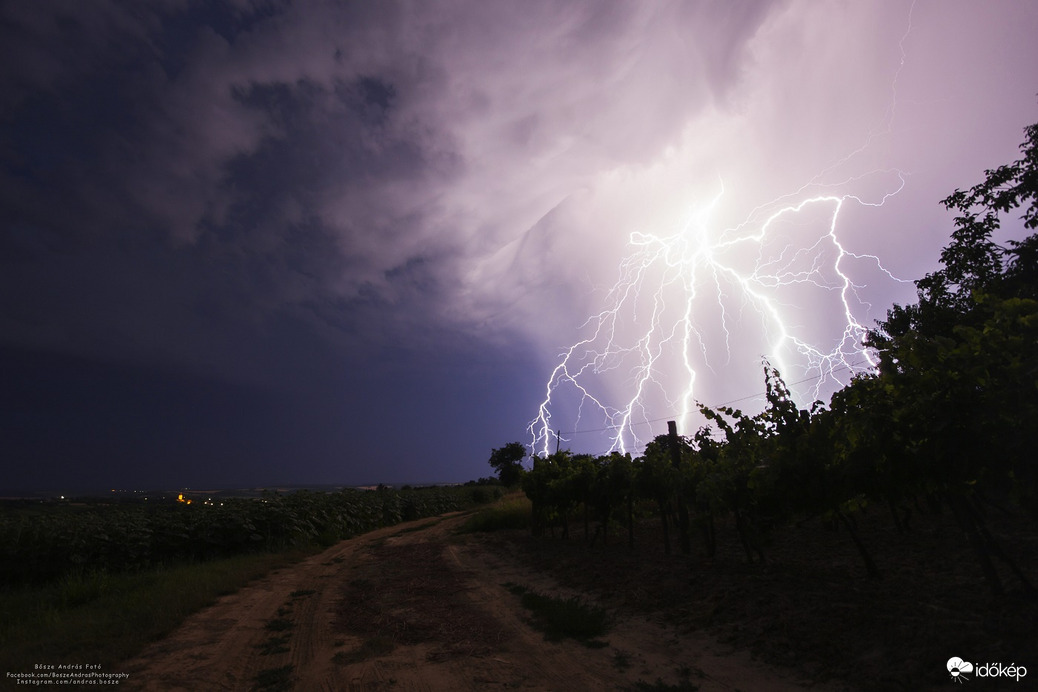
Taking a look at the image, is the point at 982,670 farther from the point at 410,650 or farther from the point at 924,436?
the point at 410,650

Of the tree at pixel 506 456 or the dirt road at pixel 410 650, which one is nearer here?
the dirt road at pixel 410 650

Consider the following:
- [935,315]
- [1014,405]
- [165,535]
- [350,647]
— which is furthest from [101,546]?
[935,315]

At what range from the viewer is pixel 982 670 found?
13.4 feet

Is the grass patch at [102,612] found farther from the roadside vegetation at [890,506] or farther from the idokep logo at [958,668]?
the idokep logo at [958,668]

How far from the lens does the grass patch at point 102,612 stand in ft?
19.4

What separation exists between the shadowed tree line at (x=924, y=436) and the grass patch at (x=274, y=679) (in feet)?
22.0

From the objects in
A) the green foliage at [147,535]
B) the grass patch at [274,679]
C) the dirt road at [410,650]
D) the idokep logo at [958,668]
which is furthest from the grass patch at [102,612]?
the idokep logo at [958,668]

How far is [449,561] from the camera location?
14.1 m

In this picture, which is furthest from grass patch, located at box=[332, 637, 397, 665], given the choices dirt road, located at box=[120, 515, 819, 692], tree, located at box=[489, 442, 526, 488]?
tree, located at box=[489, 442, 526, 488]

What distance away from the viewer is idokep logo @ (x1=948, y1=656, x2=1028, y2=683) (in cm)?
394

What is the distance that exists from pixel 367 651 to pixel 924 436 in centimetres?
706

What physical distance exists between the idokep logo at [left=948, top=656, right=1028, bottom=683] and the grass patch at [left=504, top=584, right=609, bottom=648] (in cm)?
356

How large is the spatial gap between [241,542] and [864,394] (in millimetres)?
18043

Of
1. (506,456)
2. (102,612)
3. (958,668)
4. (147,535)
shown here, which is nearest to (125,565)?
(147,535)
